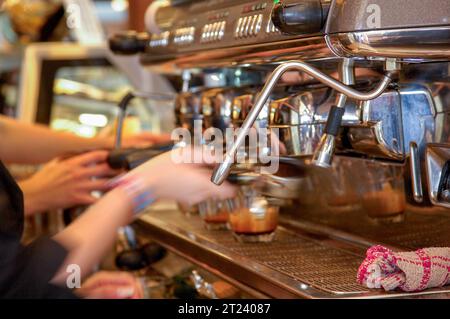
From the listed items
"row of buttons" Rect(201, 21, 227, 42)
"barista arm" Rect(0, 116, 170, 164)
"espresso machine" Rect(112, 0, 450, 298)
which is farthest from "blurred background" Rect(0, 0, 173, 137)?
"row of buttons" Rect(201, 21, 227, 42)

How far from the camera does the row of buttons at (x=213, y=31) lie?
5.05 ft

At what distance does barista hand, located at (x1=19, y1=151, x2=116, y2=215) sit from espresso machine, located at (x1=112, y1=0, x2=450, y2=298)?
9.3 inches

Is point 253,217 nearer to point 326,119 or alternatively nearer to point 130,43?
point 326,119

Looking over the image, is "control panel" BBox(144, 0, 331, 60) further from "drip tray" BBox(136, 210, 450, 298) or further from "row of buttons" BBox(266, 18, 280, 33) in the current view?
"drip tray" BBox(136, 210, 450, 298)

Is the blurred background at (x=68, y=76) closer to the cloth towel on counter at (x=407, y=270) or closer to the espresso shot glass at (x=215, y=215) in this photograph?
the espresso shot glass at (x=215, y=215)

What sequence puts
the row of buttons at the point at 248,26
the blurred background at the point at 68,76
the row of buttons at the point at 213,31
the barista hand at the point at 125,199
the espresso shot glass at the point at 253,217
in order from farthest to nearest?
1. the blurred background at the point at 68,76
2. the espresso shot glass at the point at 253,217
3. the row of buttons at the point at 213,31
4. the row of buttons at the point at 248,26
5. the barista hand at the point at 125,199

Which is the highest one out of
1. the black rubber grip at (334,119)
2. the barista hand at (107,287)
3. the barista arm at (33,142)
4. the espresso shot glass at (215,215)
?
the black rubber grip at (334,119)

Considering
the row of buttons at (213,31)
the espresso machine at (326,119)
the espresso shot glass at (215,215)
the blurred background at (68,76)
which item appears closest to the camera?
the espresso machine at (326,119)

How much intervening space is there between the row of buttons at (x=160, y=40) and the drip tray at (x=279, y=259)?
0.43 meters

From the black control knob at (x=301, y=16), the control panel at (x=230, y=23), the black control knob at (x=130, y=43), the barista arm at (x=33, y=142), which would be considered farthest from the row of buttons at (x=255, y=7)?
the barista arm at (x=33, y=142)

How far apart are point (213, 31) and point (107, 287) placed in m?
0.53

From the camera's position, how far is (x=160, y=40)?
1925 millimetres

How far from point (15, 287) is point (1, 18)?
2870 mm

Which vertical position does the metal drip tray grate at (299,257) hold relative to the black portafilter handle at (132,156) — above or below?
below
